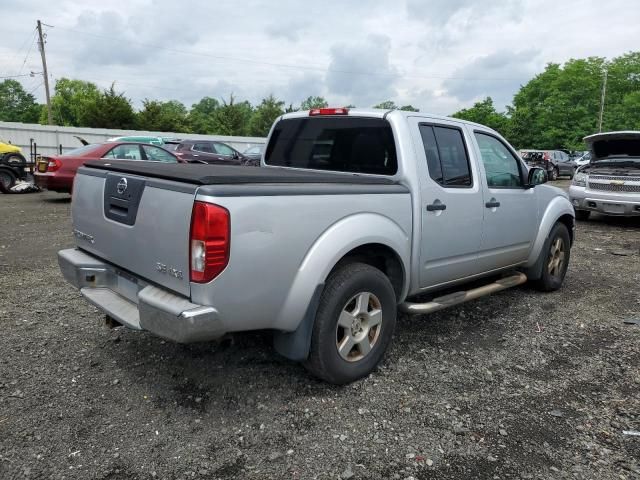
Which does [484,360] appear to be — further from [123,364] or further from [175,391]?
[123,364]

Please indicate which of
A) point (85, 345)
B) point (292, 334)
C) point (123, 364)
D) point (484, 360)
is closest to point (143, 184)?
point (292, 334)

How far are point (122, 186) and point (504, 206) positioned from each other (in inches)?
128

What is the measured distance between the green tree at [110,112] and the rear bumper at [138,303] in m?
42.9

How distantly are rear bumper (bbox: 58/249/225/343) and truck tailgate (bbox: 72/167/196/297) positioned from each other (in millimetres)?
70

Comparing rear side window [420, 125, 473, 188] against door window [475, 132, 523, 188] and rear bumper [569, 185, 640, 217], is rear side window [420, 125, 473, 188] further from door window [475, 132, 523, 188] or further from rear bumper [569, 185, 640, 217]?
rear bumper [569, 185, 640, 217]

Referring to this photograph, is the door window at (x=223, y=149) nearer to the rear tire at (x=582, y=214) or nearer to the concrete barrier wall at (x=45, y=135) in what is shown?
the rear tire at (x=582, y=214)

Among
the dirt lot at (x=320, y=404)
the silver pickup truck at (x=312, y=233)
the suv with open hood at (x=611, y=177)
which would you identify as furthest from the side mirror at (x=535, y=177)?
the suv with open hood at (x=611, y=177)

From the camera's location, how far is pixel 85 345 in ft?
12.5

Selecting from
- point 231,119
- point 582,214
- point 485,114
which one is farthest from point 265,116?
point 582,214

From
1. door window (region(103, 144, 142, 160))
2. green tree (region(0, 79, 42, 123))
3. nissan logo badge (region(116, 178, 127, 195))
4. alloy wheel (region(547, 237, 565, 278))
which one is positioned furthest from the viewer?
green tree (region(0, 79, 42, 123))

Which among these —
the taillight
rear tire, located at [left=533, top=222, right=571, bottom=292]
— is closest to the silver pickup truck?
rear tire, located at [left=533, top=222, right=571, bottom=292]

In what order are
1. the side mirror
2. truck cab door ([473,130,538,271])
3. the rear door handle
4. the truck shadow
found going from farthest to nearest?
the side mirror → truck cab door ([473,130,538,271]) → the rear door handle → the truck shadow

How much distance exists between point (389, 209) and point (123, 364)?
2.21 m

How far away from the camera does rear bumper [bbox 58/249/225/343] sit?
2.46m
